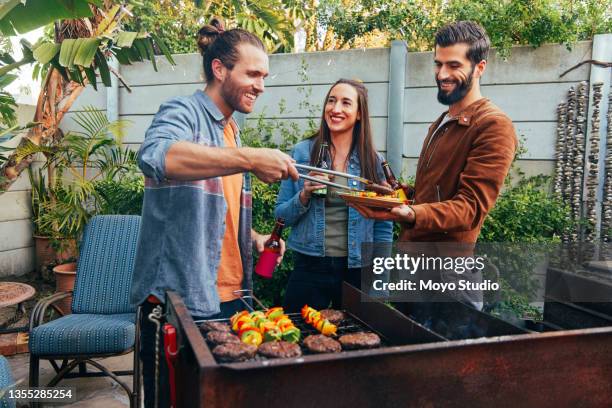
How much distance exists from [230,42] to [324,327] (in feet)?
4.21

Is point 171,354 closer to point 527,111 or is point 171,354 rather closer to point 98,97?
point 527,111

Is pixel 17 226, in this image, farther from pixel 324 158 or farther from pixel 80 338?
pixel 324 158

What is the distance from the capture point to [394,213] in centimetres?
221

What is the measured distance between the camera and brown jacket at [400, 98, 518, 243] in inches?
84.6

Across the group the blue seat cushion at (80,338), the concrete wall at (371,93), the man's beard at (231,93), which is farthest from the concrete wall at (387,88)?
the man's beard at (231,93)

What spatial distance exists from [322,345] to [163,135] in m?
0.99

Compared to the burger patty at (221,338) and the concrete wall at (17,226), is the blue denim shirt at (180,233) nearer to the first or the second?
the burger patty at (221,338)

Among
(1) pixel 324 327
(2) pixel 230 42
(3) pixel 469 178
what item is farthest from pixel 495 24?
(1) pixel 324 327

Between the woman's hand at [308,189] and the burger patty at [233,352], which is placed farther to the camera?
the woman's hand at [308,189]

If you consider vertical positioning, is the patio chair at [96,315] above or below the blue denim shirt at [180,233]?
below

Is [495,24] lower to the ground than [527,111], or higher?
higher

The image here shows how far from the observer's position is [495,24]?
15.5 feet

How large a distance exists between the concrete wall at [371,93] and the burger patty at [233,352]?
316 cm

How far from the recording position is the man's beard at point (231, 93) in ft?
7.02
